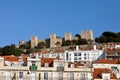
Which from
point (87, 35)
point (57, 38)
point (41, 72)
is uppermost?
point (87, 35)

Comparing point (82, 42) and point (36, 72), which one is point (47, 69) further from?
point (82, 42)

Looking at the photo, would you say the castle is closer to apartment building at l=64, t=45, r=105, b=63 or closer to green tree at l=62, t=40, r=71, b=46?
green tree at l=62, t=40, r=71, b=46

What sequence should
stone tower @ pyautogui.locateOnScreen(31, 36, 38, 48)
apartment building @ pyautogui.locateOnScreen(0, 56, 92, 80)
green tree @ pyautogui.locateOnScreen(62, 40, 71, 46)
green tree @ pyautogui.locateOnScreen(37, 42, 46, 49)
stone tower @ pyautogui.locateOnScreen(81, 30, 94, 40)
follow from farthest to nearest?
stone tower @ pyautogui.locateOnScreen(31, 36, 38, 48)
stone tower @ pyautogui.locateOnScreen(81, 30, 94, 40)
green tree @ pyautogui.locateOnScreen(37, 42, 46, 49)
green tree @ pyautogui.locateOnScreen(62, 40, 71, 46)
apartment building @ pyautogui.locateOnScreen(0, 56, 92, 80)

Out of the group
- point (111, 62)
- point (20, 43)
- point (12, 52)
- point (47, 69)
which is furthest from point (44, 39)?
point (47, 69)

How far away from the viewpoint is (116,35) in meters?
126

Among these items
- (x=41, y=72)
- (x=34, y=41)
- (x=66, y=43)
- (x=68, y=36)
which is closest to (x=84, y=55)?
(x=66, y=43)

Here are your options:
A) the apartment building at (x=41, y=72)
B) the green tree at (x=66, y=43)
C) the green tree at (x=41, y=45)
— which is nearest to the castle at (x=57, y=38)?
the green tree at (x=41, y=45)

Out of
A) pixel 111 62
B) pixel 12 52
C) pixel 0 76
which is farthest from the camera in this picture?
pixel 12 52

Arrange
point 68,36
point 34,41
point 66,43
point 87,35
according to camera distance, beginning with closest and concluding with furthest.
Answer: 1. point 66,43
2. point 87,35
3. point 68,36
4. point 34,41

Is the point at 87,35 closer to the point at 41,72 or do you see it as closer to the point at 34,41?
the point at 34,41

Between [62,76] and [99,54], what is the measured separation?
4368 cm

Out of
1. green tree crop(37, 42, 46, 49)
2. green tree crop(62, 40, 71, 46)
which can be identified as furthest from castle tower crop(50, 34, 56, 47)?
green tree crop(62, 40, 71, 46)

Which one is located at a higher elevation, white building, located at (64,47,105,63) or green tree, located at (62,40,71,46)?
green tree, located at (62,40,71,46)

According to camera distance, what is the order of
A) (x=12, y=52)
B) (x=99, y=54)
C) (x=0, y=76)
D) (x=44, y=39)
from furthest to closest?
1. (x=44, y=39)
2. (x=12, y=52)
3. (x=99, y=54)
4. (x=0, y=76)
